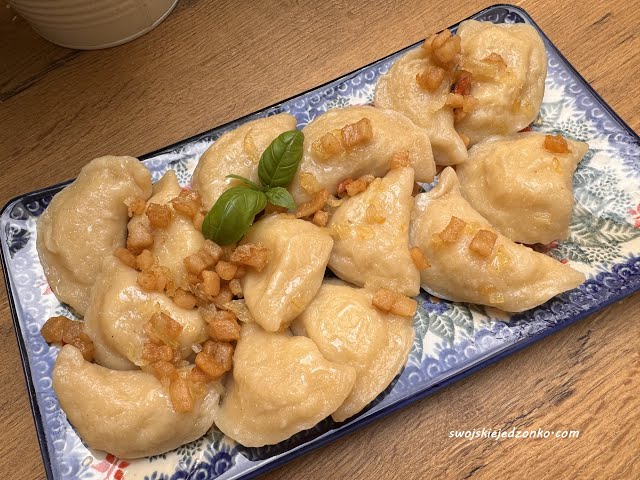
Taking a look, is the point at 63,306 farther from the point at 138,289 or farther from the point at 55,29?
the point at 55,29

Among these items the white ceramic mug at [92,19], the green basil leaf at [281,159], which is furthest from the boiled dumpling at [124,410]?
the white ceramic mug at [92,19]

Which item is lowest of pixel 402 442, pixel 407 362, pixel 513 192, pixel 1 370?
pixel 402 442

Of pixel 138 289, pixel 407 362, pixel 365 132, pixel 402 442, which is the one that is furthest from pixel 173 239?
pixel 402 442

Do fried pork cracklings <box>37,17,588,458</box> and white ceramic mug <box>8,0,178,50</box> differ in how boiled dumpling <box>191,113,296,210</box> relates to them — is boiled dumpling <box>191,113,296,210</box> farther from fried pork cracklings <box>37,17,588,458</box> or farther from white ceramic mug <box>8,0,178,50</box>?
white ceramic mug <box>8,0,178,50</box>

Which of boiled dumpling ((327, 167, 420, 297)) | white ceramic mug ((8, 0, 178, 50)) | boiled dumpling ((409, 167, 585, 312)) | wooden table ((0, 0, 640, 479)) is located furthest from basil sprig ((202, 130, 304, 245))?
white ceramic mug ((8, 0, 178, 50))

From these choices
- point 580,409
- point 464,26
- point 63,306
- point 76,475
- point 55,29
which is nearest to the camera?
point 76,475

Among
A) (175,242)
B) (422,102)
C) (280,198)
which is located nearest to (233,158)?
(280,198)
